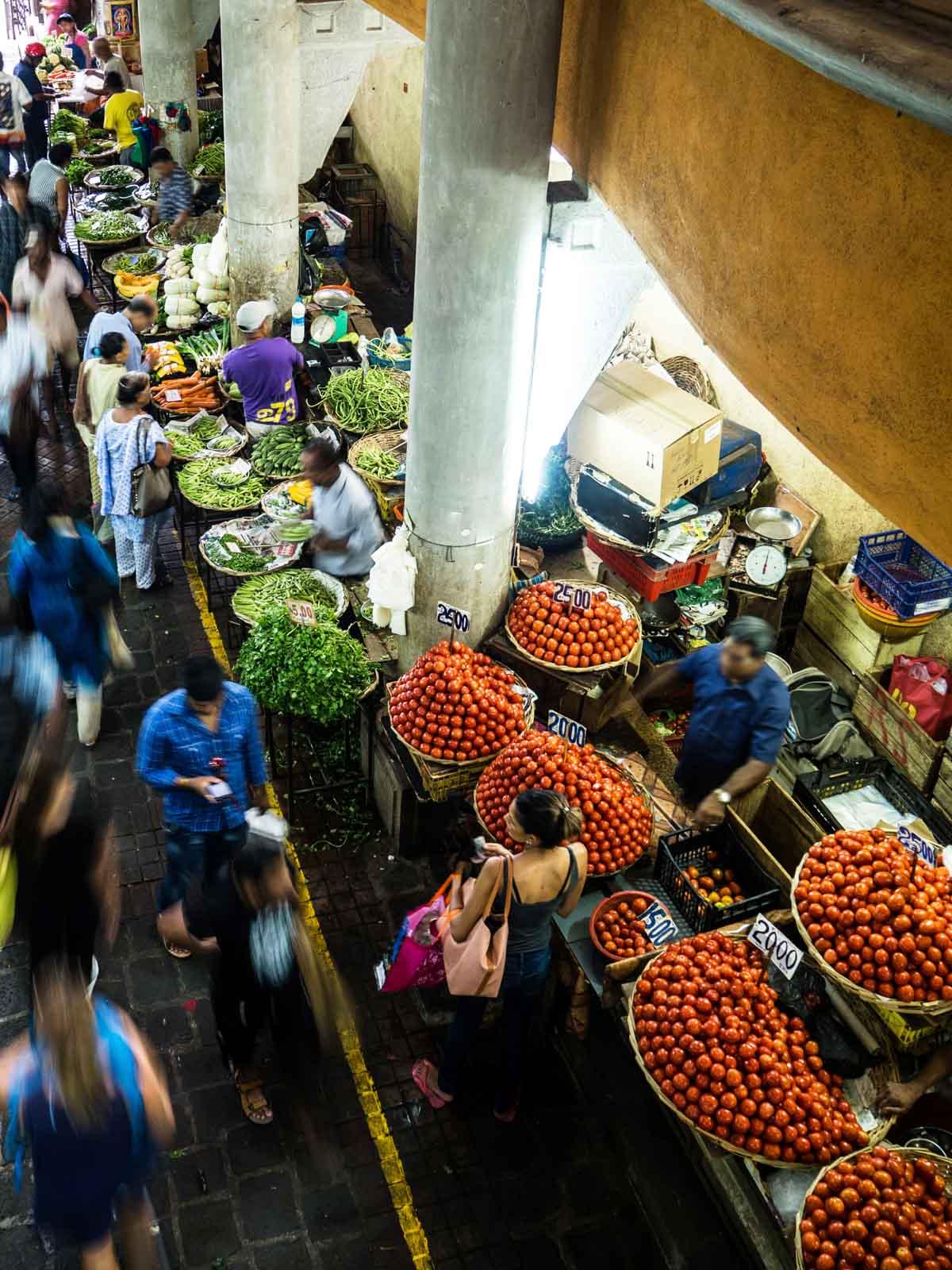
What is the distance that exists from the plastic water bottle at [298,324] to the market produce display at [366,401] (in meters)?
1.21

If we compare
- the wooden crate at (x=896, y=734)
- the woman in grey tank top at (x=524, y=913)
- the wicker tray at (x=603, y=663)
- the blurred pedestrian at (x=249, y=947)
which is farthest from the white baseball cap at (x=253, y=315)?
the woman in grey tank top at (x=524, y=913)

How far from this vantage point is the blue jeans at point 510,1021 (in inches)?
203

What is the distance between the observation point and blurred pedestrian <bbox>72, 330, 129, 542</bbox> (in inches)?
340

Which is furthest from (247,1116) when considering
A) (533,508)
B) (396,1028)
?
(533,508)

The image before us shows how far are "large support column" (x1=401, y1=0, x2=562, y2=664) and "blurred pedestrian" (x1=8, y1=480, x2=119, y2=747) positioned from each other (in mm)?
1882

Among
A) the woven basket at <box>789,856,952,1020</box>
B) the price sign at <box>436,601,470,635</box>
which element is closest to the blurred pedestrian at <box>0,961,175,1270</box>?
the woven basket at <box>789,856,952,1020</box>

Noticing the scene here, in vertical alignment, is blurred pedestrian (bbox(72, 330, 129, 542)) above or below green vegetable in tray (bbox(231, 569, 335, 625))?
above

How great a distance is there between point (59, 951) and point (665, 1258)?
2992mm

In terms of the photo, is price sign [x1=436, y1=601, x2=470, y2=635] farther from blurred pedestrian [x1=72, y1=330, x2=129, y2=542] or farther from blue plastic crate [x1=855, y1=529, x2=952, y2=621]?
blurred pedestrian [x1=72, y1=330, x2=129, y2=542]

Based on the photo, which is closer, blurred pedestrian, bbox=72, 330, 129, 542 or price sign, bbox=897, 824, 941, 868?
price sign, bbox=897, 824, 941, 868

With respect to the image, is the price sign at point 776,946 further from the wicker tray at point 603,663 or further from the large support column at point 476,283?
the large support column at point 476,283

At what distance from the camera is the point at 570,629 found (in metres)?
6.83

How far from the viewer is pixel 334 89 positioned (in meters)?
11.3

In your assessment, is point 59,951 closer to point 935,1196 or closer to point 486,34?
point 935,1196
